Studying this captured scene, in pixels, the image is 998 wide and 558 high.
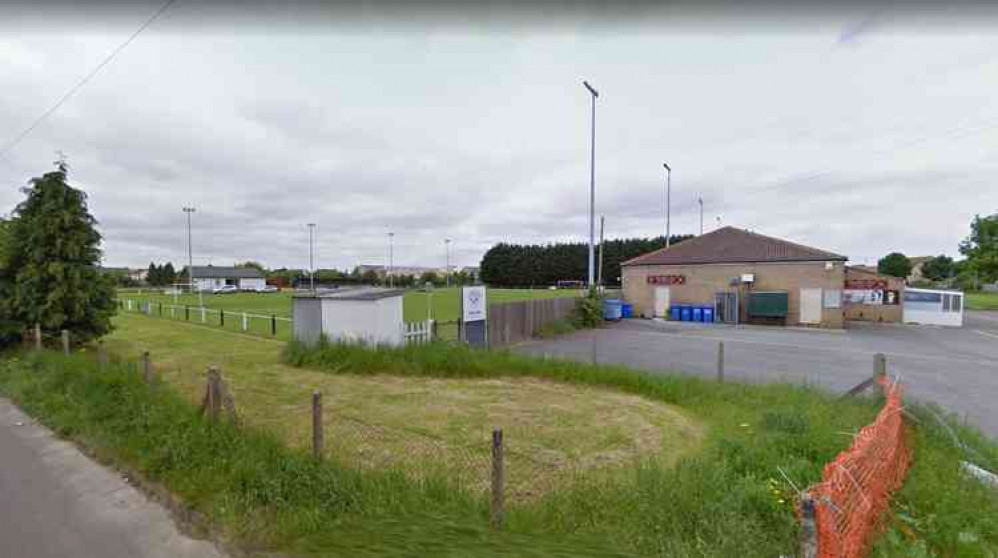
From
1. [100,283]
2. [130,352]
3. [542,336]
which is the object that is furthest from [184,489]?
[542,336]

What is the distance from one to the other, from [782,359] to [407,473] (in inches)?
524

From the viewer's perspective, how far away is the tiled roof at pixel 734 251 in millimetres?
23922

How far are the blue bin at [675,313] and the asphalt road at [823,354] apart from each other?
3063 mm

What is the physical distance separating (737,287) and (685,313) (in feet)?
10.6

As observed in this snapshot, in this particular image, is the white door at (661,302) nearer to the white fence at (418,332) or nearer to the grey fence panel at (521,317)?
the grey fence panel at (521,317)

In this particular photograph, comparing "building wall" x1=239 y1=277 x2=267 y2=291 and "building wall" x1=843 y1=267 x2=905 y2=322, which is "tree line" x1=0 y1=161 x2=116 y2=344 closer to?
"building wall" x1=843 y1=267 x2=905 y2=322

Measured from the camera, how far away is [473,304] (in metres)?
13.0

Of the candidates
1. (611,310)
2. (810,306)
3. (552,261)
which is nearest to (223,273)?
(552,261)

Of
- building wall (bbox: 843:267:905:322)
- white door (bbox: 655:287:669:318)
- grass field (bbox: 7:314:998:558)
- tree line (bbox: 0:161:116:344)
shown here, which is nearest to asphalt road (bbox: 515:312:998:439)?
building wall (bbox: 843:267:905:322)

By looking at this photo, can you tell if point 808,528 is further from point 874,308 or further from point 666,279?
point 874,308

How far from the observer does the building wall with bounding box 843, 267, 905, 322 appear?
24.9 m

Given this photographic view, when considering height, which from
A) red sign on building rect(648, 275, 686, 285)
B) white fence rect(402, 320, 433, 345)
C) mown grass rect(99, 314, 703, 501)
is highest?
red sign on building rect(648, 275, 686, 285)

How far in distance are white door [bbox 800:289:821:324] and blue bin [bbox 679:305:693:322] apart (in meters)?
5.50

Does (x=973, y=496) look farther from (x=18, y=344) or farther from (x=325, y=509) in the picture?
(x=18, y=344)
